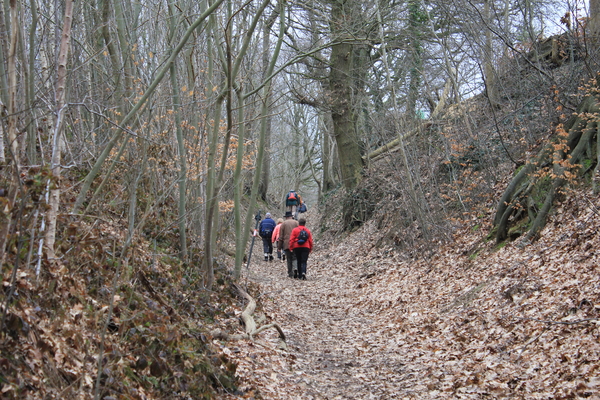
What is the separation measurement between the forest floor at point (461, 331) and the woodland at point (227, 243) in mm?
37

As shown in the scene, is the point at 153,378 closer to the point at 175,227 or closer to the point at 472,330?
the point at 472,330

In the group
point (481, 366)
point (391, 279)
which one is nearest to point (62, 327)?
point (481, 366)

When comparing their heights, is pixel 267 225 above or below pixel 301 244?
above

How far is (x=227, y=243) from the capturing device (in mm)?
13852

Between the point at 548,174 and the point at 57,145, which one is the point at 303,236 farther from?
the point at 57,145

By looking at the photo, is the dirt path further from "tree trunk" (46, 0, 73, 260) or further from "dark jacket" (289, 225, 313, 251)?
"tree trunk" (46, 0, 73, 260)

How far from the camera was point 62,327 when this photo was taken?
151 inches

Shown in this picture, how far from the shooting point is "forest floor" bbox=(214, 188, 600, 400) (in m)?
5.11

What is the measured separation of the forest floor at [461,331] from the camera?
5.11 meters

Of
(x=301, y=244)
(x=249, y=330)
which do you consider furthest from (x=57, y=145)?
(x=301, y=244)

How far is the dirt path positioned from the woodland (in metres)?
0.05

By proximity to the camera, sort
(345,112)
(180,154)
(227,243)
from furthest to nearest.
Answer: (345,112)
(227,243)
(180,154)

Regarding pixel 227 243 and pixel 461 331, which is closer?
pixel 461 331

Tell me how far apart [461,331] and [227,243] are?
26.6 feet
